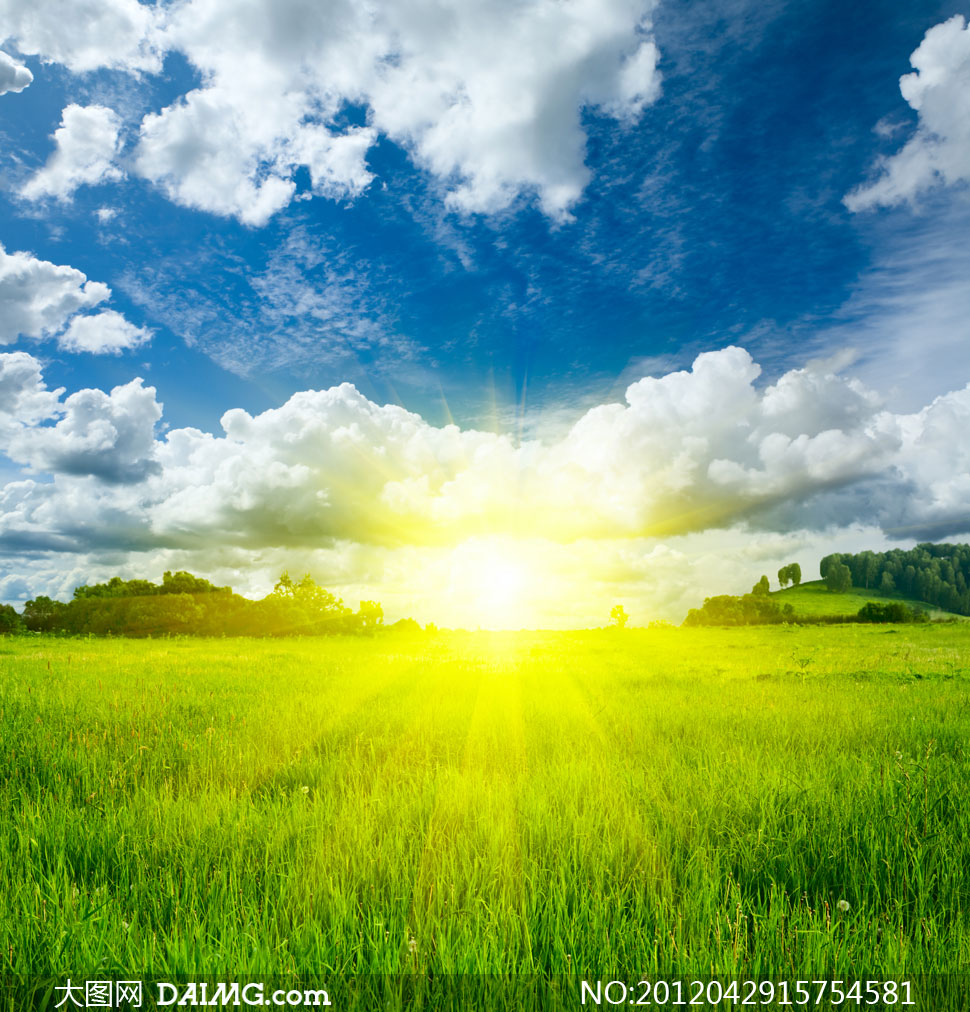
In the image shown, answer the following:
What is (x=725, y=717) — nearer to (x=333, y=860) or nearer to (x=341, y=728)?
(x=341, y=728)

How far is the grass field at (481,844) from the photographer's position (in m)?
2.62

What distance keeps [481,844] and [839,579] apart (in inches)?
6608

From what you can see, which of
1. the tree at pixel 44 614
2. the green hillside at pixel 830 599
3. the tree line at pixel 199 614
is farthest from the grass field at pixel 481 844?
the green hillside at pixel 830 599

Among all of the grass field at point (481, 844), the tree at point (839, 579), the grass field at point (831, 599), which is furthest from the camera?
the tree at point (839, 579)

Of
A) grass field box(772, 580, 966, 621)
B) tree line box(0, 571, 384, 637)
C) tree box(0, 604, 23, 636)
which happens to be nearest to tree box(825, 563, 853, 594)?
grass field box(772, 580, 966, 621)

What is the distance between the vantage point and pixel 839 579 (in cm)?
14488

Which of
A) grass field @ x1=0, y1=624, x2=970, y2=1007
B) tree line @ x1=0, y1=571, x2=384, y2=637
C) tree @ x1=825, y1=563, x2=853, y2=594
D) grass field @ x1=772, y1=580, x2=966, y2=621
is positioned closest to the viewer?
grass field @ x1=0, y1=624, x2=970, y2=1007

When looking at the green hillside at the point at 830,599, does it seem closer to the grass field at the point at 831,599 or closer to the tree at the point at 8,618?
the grass field at the point at 831,599

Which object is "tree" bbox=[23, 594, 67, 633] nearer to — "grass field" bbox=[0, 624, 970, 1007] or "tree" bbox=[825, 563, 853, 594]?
"grass field" bbox=[0, 624, 970, 1007]

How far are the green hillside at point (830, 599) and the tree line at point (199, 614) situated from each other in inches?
2884

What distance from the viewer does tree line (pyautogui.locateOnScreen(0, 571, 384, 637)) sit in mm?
55531

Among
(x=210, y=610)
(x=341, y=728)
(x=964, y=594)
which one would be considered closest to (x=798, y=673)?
(x=341, y=728)

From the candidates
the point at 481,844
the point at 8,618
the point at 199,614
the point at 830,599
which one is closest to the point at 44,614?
the point at 8,618

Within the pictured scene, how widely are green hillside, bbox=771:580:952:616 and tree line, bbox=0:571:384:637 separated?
73.3 m
